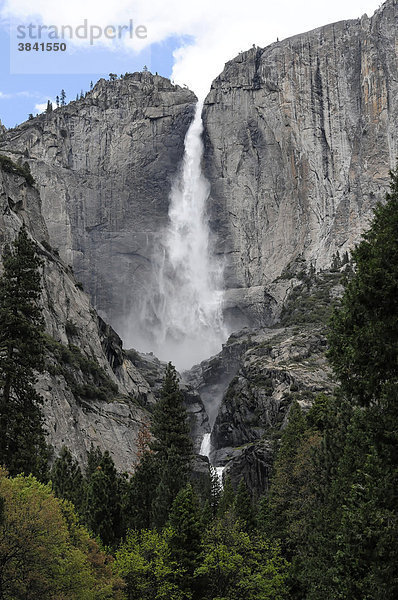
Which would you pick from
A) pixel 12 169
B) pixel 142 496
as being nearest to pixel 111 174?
pixel 12 169

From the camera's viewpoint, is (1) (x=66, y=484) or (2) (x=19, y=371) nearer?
(2) (x=19, y=371)

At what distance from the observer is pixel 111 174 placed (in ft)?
471

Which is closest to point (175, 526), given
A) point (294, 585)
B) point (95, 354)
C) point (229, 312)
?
point (294, 585)

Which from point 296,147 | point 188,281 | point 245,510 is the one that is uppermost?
point 296,147

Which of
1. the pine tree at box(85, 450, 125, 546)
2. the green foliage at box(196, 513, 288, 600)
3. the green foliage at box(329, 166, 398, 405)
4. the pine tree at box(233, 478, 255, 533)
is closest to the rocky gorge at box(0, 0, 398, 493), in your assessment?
the pine tree at box(233, 478, 255, 533)

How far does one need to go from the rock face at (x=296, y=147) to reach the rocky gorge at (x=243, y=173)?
265 mm

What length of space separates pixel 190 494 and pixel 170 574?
4.80m

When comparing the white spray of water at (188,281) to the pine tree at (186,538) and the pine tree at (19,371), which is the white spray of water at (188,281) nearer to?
the pine tree at (186,538)

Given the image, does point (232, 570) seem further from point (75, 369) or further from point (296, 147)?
point (296, 147)

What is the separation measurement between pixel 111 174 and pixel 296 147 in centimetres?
4005

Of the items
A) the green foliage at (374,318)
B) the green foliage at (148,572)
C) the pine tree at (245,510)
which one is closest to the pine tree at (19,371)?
the green foliage at (148,572)

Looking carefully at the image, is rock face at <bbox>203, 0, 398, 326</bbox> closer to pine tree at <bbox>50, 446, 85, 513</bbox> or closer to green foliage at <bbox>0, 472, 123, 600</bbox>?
pine tree at <bbox>50, 446, 85, 513</bbox>

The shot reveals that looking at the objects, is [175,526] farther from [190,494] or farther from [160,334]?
[160,334]

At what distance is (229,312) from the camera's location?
448ft
